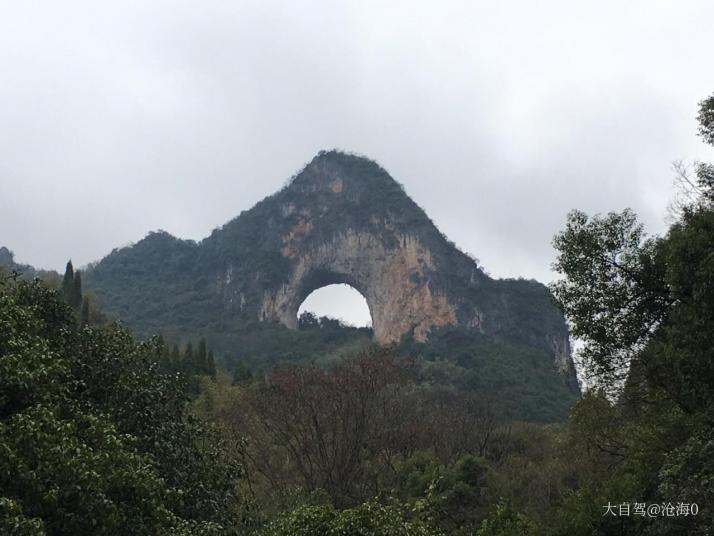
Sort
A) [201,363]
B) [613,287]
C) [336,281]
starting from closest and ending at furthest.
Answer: [613,287] < [201,363] < [336,281]

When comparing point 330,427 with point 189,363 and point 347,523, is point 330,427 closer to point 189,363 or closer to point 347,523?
point 347,523

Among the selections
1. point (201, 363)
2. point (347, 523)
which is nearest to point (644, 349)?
point (347, 523)

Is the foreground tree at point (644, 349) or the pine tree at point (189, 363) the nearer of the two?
the foreground tree at point (644, 349)

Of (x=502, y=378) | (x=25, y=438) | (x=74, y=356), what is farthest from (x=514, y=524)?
(x=502, y=378)

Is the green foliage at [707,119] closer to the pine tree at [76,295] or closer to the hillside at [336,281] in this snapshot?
the pine tree at [76,295]

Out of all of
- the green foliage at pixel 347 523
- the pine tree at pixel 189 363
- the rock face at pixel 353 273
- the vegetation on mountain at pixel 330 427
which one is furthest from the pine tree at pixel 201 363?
the green foliage at pixel 347 523

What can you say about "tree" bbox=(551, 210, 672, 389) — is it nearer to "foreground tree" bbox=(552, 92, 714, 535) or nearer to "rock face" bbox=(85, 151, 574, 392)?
"foreground tree" bbox=(552, 92, 714, 535)

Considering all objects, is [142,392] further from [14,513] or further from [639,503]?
[639,503]

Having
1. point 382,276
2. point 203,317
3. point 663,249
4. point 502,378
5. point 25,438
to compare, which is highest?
point 382,276

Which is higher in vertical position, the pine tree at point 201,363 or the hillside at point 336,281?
the hillside at point 336,281
